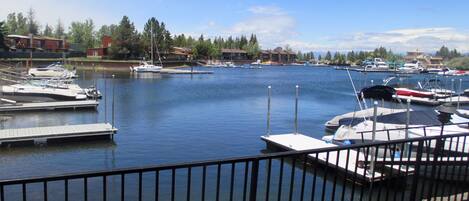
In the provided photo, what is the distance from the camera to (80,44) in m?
147

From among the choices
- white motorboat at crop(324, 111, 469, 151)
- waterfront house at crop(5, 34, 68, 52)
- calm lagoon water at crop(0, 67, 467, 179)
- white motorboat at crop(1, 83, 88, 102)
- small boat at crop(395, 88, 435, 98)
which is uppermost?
waterfront house at crop(5, 34, 68, 52)

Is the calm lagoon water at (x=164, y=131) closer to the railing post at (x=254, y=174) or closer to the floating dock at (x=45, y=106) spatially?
the floating dock at (x=45, y=106)

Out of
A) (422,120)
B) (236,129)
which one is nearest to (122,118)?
(236,129)

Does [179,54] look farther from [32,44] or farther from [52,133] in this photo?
[52,133]

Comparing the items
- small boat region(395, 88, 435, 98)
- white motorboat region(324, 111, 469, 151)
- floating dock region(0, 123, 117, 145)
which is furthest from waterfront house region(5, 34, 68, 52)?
white motorboat region(324, 111, 469, 151)

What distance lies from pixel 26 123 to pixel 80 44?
125 m

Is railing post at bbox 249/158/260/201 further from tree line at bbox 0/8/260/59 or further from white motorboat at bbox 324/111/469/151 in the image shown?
tree line at bbox 0/8/260/59

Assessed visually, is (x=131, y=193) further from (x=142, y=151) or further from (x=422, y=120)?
(x=422, y=120)

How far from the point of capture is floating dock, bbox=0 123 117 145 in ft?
70.5

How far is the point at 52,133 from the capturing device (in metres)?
22.2

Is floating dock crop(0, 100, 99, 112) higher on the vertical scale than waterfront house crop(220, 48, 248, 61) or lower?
lower

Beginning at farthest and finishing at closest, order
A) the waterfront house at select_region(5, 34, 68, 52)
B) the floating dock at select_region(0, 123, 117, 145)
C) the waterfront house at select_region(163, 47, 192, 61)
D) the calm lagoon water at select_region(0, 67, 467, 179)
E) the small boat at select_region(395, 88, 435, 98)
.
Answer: the waterfront house at select_region(163, 47, 192, 61) → the waterfront house at select_region(5, 34, 68, 52) → the small boat at select_region(395, 88, 435, 98) → the floating dock at select_region(0, 123, 117, 145) → the calm lagoon water at select_region(0, 67, 467, 179)

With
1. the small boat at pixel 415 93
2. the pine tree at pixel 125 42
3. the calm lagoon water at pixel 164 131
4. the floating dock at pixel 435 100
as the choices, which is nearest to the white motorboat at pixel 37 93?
the calm lagoon water at pixel 164 131

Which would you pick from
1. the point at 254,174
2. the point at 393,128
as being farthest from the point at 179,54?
the point at 254,174
